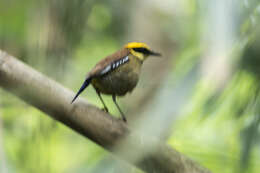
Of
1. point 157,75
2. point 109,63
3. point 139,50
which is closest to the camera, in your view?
point 109,63

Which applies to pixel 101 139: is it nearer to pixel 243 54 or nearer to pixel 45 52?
pixel 45 52

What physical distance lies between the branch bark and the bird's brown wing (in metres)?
0.66

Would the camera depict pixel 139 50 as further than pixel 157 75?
No

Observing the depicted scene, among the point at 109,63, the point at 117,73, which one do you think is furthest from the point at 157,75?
the point at 109,63

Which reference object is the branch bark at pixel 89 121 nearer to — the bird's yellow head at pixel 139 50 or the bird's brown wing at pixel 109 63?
the bird's brown wing at pixel 109 63

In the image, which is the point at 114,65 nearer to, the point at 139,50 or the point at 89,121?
the point at 139,50

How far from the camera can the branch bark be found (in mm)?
2373

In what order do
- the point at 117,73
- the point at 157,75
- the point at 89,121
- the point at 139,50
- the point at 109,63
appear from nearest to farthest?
the point at 89,121 < the point at 109,63 < the point at 117,73 < the point at 139,50 < the point at 157,75

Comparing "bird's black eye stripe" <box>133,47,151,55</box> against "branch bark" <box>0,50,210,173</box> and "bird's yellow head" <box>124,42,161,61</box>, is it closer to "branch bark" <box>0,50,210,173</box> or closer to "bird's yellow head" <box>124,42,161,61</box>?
"bird's yellow head" <box>124,42,161,61</box>

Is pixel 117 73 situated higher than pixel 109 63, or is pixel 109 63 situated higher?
pixel 109 63

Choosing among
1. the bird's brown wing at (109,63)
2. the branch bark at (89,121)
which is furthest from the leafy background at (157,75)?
the bird's brown wing at (109,63)

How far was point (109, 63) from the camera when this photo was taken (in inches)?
135

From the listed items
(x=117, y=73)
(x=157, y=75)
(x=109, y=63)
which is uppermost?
(x=109, y=63)

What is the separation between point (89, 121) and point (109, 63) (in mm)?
990
